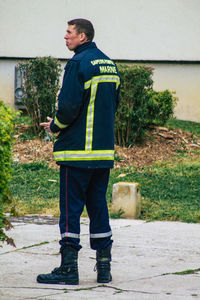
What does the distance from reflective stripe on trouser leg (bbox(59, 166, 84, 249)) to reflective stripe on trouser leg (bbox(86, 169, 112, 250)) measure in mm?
156

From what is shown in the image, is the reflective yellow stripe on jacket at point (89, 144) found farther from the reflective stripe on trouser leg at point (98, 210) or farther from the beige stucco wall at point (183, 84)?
the beige stucco wall at point (183, 84)

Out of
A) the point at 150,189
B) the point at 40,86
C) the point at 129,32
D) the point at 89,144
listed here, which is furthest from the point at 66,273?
the point at 129,32

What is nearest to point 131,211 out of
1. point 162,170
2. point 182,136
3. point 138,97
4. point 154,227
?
point 154,227

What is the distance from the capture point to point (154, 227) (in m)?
7.00

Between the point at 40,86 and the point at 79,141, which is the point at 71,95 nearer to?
the point at 79,141

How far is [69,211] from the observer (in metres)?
4.58

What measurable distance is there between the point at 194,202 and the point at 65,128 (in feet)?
13.4

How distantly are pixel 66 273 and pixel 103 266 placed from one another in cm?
30

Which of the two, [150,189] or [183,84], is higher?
[183,84]

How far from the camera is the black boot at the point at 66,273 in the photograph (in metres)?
4.55

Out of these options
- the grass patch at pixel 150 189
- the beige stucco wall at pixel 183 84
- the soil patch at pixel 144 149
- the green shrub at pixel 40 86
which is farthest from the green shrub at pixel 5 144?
the beige stucco wall at pixel 183 84

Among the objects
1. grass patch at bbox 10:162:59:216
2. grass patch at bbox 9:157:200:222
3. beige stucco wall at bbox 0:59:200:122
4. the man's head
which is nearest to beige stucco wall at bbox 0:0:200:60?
beige stucco wall at bbox 0:59:200:122

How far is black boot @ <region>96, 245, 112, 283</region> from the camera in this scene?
462cm

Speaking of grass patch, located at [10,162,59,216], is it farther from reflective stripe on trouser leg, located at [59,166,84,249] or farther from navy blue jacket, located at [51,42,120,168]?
navy blue jacket, located at [51,42,120,168]
